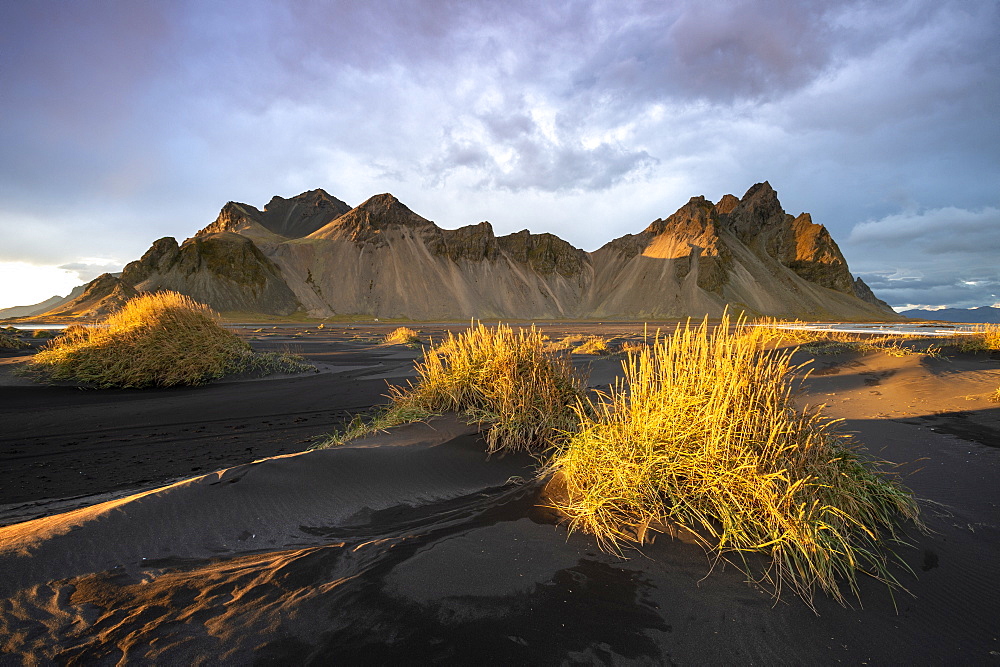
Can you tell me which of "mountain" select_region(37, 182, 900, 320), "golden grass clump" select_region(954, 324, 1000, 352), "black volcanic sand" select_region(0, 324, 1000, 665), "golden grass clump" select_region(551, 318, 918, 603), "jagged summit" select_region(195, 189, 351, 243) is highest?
"jagged summit" select_region(195, 189, 351, 243)

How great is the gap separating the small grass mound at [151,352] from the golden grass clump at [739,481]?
10.3 m

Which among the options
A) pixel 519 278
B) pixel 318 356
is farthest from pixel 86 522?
pixel 519 278

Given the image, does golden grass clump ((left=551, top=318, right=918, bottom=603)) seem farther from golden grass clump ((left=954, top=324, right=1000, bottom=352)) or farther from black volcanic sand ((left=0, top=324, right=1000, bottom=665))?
golden grass clump ((left=954, top=324, right=1000, bottom=352))

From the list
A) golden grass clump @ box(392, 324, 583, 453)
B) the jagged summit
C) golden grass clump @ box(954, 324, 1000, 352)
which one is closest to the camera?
golden grass clump @ box(392, 324, 583, 453)

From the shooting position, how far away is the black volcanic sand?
1.90 m

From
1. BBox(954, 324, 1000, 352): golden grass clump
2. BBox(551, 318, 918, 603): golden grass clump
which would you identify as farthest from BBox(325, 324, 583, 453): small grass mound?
BBox(954, 324, 1000, 352): golden grass clump

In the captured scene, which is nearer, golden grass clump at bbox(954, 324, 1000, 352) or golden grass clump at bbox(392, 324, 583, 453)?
golden grass clump at bbox(392, 324, 583, 453)

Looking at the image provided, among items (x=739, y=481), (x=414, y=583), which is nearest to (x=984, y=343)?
(x=739, y=481)

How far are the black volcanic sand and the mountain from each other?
191 ft

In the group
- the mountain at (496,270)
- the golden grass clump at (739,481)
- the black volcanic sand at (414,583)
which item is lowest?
the black volcanic sand at (414,583)

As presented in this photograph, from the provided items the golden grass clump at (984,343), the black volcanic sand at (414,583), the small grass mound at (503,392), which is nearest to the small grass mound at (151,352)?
the black volcanic sand at (414,583)

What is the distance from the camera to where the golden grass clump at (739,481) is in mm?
2424

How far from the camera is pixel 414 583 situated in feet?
7.68

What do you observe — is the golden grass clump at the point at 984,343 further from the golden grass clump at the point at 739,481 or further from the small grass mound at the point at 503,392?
the golden grass clump at the point at 739,481
